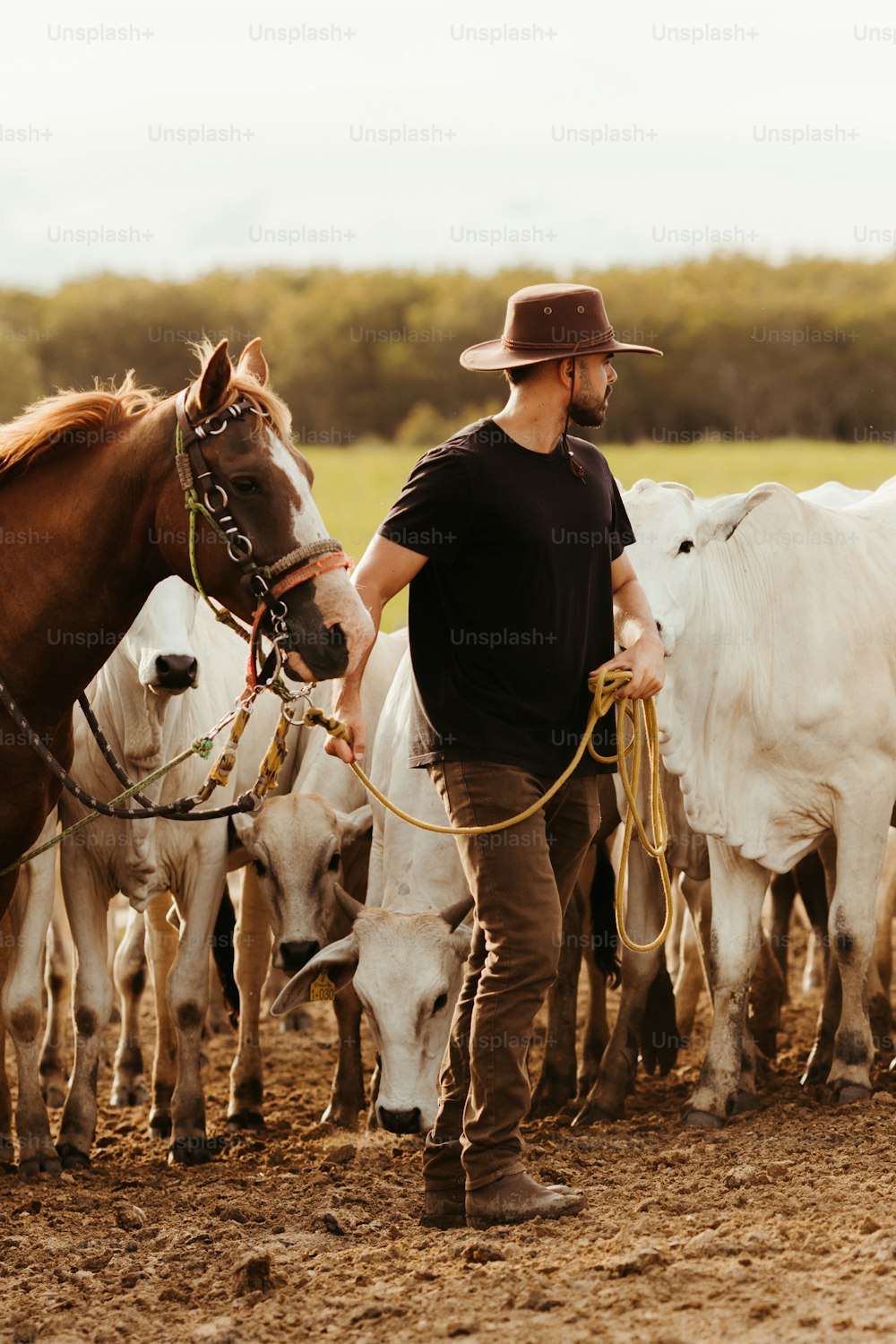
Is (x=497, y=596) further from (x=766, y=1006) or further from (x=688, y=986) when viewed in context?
(x=688, y=986)

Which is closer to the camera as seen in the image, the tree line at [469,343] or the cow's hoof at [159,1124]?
the cow's hoof at [159,1124]

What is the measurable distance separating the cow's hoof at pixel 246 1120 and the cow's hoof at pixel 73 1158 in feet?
3.20

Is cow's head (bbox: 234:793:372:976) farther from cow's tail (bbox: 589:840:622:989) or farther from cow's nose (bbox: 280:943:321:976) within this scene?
cow's tail (bbox: 589:840:622:989)

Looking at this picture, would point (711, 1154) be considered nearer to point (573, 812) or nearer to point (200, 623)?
point (573, 812)

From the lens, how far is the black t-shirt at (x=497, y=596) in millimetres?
4613

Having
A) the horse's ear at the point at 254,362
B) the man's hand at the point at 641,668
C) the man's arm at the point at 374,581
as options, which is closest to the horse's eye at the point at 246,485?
the man's arm at the point at 374,581

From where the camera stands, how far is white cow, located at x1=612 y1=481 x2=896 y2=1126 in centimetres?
627

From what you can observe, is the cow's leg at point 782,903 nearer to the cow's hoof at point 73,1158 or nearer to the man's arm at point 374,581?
the cow's hoof at point 73,1158

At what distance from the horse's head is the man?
29cm

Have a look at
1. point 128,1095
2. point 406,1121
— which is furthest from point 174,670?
point 128,1095

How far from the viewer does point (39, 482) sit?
4.65 meters

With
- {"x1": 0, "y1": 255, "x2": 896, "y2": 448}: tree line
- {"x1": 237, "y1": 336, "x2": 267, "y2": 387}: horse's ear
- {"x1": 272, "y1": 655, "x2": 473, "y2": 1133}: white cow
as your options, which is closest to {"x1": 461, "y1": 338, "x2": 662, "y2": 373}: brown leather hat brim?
{"x1": 237, "y1": 336, "x2": 267, "y2": 387}: horse's ear

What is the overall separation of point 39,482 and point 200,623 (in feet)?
8.93

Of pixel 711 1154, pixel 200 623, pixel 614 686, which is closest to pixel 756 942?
pixel 711 1154
